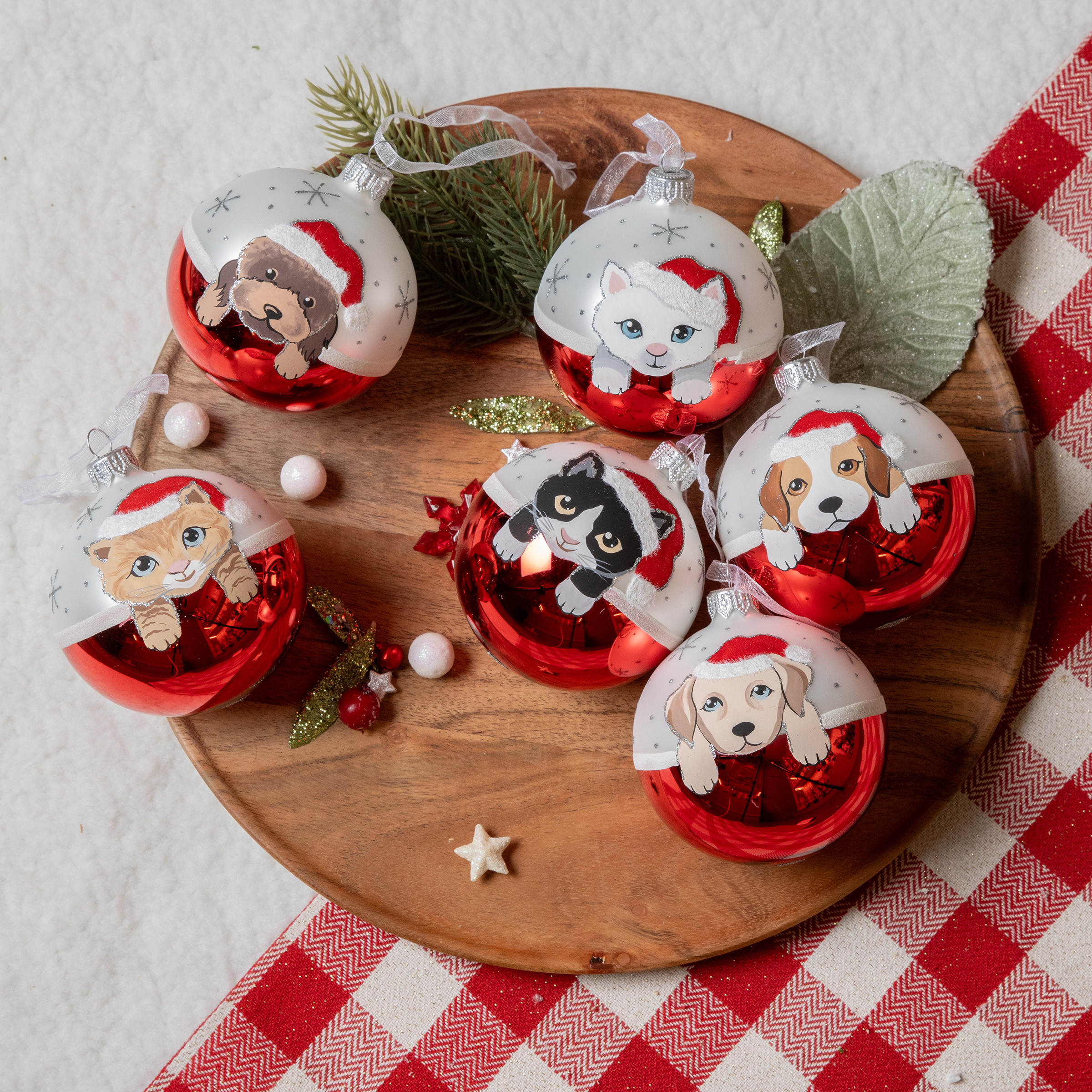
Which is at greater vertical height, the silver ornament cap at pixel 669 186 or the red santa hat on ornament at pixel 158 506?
the silver ornament cap at pixel 669 186

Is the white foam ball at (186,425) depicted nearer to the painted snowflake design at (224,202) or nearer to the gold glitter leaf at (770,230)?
the painted snowflake design at (224,202)

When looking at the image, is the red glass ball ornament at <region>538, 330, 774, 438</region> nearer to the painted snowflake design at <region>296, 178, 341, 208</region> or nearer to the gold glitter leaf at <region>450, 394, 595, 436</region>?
the gold glitter leaf at <region>450, 394, 595, 436</region>

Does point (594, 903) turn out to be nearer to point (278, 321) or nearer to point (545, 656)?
point (545, 656)

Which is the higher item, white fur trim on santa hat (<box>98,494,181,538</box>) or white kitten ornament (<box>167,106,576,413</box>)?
white kitten ornament (<box>167,106,576,413</box>)

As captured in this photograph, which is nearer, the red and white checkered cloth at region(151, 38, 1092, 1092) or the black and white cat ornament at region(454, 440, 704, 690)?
the black and white cat ornament at region(454, 440, 704, 690)

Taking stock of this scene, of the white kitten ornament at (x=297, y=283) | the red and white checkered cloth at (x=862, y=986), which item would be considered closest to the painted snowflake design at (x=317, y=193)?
the white kitten ornament at (x=297, y=283)

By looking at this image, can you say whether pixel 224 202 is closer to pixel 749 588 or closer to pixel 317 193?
pixel 317 193

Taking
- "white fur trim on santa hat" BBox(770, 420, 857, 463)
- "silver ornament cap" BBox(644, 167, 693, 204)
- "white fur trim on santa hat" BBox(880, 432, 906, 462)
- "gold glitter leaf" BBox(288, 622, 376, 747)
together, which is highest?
"silver ornament cap" BBox(644, 167, 693, 204)

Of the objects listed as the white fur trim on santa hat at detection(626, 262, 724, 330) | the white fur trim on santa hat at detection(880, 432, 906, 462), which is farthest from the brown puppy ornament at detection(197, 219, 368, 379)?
the white fur trim on santa hat at detection(880, 432, 906, 462)
